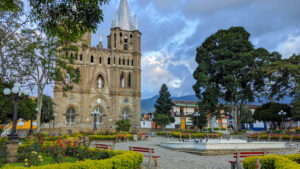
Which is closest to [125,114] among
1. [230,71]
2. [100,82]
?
[100,82]

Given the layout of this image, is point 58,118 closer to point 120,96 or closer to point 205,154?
point 120,96

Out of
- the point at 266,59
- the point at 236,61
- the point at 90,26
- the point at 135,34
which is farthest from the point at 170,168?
the point at 135,34

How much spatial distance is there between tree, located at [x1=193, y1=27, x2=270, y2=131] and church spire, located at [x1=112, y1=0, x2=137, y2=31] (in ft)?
59.6

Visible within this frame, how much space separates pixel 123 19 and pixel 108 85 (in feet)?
45.5

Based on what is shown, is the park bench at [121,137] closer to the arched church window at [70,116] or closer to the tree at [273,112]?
the arched church window at [70,116]

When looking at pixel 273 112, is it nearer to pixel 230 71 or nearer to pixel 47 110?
pixel 230 71

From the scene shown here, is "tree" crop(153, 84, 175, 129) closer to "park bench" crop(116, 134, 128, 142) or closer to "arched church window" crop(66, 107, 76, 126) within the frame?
"arched church window" crop(66, 107, 76, 126)

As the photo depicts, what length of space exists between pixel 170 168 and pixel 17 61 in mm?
14833

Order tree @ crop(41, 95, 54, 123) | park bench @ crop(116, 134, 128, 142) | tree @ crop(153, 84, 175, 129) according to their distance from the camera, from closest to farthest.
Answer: park bench @ crop(116, 134, 128, 142) → tree @ crop(41, 95, 54, 123) → tree @ crop(153, 84, 175, 129)

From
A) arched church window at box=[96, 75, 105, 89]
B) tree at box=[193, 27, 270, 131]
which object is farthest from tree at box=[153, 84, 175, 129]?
tree at box=[193, 27, 270, 131]

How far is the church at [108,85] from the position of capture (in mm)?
38594

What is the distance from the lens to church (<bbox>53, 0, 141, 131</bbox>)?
38.6m

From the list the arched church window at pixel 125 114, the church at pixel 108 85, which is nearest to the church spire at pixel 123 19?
the church at pixel 108 85

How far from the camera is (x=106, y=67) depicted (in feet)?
141
